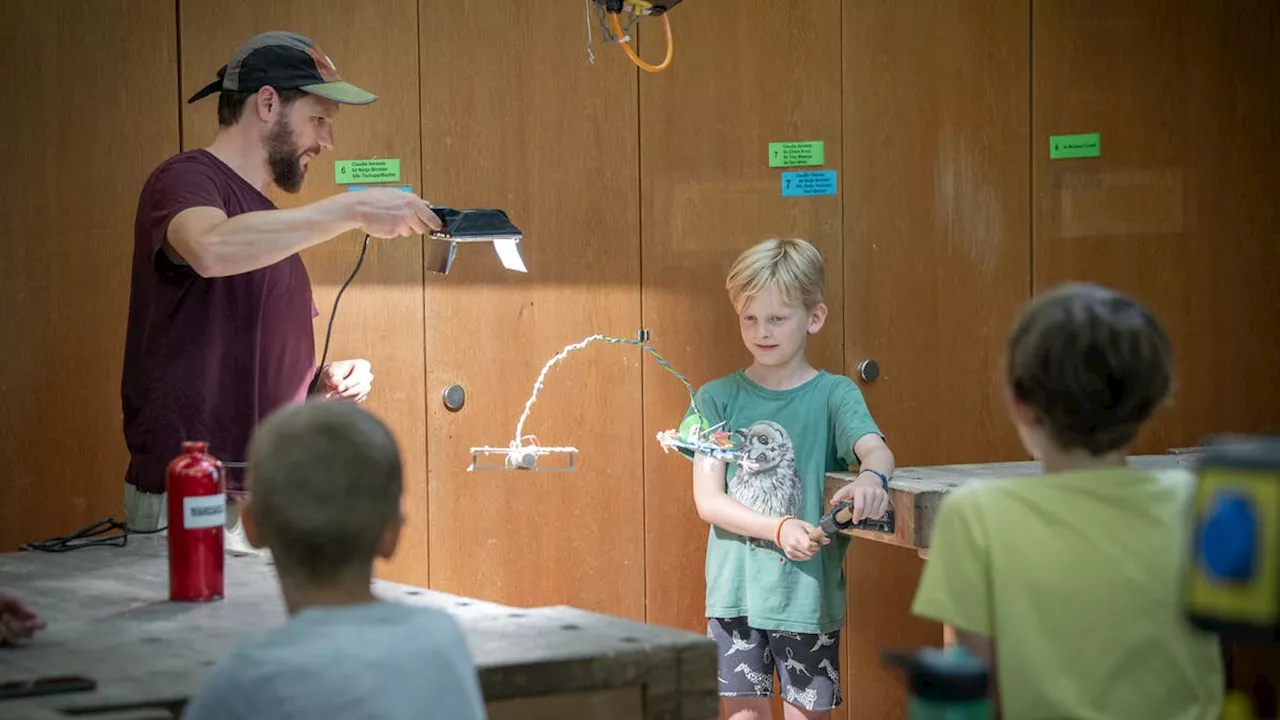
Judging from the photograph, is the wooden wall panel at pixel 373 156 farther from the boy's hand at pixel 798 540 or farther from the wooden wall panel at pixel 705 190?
the boy's hand at pixel 798 540

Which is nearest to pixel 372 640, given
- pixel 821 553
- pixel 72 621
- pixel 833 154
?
pixel 72 621

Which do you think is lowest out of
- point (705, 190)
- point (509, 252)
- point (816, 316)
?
point (816, 316)

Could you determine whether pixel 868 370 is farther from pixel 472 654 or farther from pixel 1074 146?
pixel 472 654

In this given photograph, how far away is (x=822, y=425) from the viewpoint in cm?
337

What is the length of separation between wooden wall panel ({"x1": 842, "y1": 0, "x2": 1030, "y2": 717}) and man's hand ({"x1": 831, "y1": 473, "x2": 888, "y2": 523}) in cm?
102

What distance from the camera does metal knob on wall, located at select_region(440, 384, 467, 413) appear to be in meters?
3.82

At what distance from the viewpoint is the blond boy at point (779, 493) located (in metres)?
3.25

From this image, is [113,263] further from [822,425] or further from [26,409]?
[822,425]

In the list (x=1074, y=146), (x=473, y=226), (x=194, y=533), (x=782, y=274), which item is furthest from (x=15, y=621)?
(x=1074, y=146)

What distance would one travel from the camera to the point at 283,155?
10.0 ft

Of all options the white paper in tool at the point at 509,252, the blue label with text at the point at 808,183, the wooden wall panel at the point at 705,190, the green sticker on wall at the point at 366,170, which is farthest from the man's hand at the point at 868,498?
the green sticker on wall at the point at 366,170

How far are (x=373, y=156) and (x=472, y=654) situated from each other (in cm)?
224

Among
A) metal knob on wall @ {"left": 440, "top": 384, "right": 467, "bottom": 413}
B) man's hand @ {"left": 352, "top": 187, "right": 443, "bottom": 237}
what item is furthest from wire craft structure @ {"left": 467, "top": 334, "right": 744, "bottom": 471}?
man's hand @ {"left": 352, "top": 187, "right": 443, "bottom": 237}

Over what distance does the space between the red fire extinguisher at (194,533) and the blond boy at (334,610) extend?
601 millimetres
